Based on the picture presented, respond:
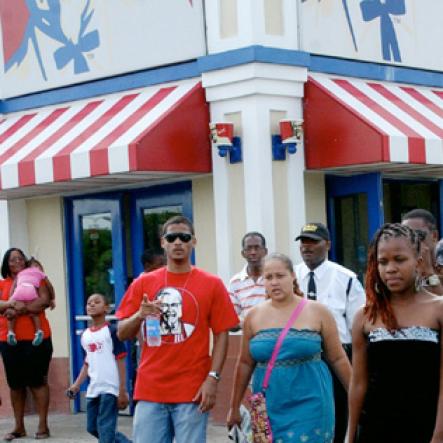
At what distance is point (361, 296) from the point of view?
8.19 metres

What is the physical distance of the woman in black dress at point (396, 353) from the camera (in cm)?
483

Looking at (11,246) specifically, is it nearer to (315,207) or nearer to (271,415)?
(315,207)

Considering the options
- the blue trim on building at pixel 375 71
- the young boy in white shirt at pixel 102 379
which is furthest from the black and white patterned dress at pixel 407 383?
the blue trim on building at pixel 375 71

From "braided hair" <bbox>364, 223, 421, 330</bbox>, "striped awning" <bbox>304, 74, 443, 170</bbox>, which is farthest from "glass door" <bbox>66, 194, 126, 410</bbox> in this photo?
"braided hair" <bbox>364, 223, 421, 330</bbox>

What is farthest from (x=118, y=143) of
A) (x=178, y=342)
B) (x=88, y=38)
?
(x=178, y=342)

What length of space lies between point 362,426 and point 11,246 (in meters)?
8.00

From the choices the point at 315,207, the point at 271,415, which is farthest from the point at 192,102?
the point at 271,415

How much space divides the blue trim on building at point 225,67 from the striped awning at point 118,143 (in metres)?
0.10

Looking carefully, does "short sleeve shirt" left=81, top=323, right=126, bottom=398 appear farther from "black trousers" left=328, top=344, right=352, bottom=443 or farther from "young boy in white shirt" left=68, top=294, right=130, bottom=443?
"black trousers" left=328, top=344, right=352, bottom=443

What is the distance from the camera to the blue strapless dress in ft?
21.1

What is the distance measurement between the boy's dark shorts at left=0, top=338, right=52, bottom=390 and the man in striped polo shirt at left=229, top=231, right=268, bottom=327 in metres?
2.62

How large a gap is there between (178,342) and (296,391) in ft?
2.79

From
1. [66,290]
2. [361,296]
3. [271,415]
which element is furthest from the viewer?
[66,290]

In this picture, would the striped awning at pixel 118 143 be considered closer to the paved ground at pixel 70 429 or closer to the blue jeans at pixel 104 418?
the blue jeans at pixel 104 418
